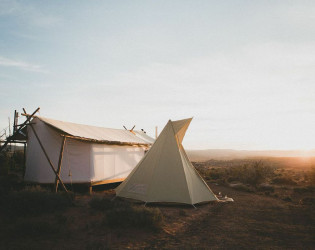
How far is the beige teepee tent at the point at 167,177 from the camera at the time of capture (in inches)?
306

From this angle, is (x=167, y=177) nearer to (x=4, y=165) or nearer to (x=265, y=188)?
(x=265, y=188)

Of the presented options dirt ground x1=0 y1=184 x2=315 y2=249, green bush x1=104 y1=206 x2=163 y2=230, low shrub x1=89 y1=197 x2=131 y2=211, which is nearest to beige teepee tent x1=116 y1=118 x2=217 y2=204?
dirt ground x1=0 y1=184 x2=315 y2=249

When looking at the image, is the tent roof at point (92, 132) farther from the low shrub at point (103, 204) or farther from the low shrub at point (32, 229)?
the low shrub at point (32, 229)

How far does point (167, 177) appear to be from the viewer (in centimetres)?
807

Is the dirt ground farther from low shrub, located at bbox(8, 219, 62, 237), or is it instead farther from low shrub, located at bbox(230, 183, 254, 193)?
low shrub, located at bbox(230, 183, 254, 193)

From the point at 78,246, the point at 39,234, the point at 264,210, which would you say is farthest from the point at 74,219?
the point at 264,210

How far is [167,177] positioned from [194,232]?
294cm

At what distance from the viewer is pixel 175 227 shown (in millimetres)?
5551

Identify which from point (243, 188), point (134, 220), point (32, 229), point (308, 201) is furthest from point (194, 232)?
point (243, 188)

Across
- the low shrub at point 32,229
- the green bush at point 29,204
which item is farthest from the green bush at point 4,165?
the low shrub at point 32,229

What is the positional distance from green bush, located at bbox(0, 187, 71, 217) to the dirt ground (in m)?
0.42

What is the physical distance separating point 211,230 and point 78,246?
305 cm

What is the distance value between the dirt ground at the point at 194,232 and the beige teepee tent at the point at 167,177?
49 cm

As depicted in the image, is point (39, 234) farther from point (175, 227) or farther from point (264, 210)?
point (264, 210)
